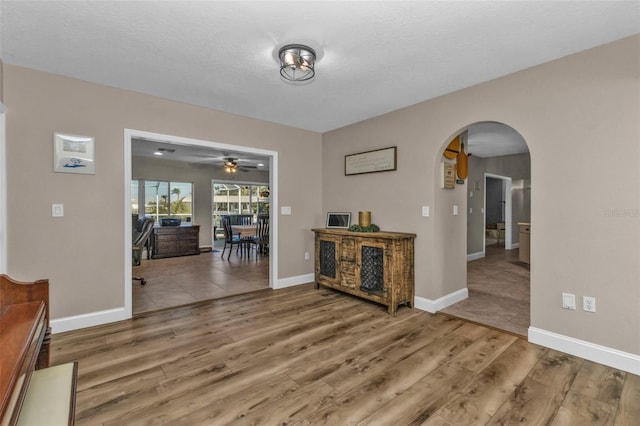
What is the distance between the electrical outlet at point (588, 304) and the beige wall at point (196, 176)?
772 cm

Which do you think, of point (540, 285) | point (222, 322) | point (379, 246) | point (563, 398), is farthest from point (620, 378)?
point (222, 322)

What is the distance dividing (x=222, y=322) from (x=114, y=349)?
0.91 metres

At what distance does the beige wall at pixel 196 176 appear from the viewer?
285 inches

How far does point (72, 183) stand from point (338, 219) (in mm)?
3093

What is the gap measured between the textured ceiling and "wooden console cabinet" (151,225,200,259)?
4551 mm

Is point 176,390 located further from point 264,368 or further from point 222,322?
point 222,322

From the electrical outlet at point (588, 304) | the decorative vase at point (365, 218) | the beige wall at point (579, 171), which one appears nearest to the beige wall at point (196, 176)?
the decorative vase at point (365, 218)


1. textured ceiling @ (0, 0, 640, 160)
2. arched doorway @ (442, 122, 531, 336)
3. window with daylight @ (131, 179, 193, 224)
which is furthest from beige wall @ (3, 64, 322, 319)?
window with daylight @ (131, 179, 193, 224)

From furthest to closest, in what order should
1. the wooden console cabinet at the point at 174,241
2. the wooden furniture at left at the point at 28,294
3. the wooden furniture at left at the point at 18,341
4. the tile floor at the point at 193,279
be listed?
the wooden console cabinet at the point at 174,241 → the tile floor at the point at 193,279 → the wooden furniture at left at the point at 28,294 → the wooden furniture at left at the point at 18,341

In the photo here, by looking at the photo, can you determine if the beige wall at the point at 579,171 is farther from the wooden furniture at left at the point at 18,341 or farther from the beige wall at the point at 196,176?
the beige wall at the point at 196,176

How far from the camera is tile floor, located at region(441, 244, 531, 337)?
306 centimetres

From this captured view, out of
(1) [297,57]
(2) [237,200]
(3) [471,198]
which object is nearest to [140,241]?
(1) [297,57]

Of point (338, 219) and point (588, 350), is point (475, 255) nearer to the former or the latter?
point (338, 219)

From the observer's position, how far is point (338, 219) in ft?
14.5
